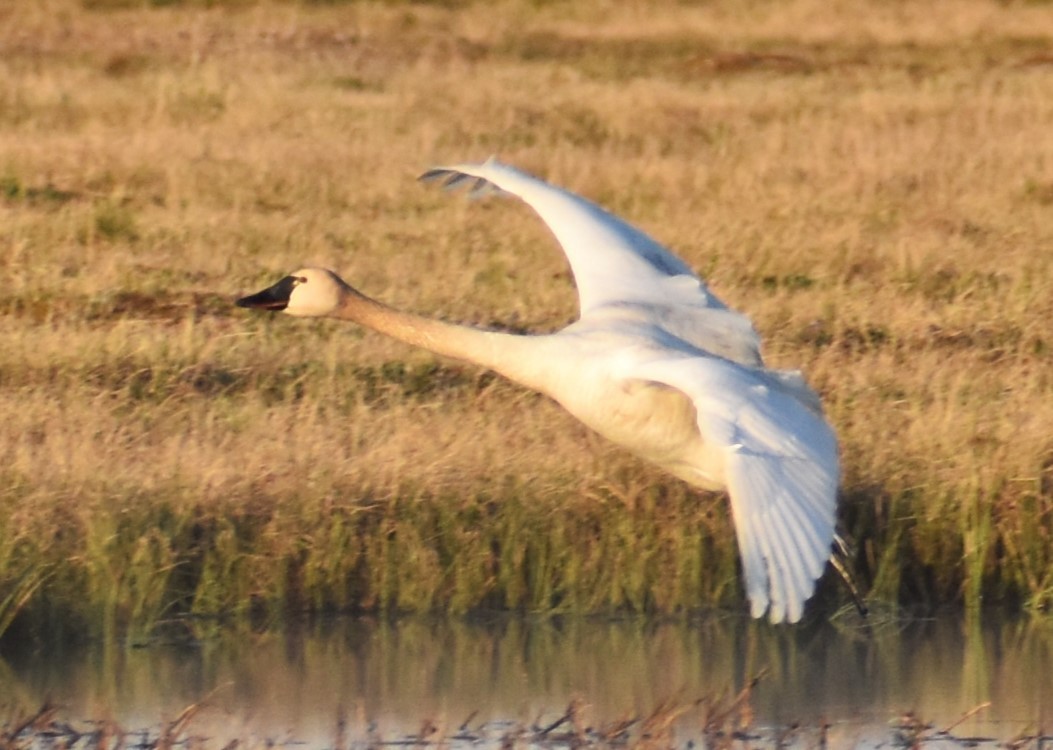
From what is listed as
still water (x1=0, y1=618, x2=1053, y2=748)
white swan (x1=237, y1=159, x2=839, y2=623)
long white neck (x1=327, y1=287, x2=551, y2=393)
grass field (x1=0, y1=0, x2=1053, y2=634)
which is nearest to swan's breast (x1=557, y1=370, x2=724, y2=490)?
white swan (x1=237, y1=159, x2=839, y2=623)

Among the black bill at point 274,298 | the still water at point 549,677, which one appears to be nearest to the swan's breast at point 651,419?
the still water at point 549,677

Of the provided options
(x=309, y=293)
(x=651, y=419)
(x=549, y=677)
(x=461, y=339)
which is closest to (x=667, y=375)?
(x=651, y=419)

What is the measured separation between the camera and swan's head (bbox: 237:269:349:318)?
5.99 meters

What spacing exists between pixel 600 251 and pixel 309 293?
0.86m

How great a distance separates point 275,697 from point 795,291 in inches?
161

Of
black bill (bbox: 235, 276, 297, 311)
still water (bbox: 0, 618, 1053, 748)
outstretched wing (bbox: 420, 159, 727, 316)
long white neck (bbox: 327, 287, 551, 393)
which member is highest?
outstretched wing (bbox: 420, 159, 727, 316)

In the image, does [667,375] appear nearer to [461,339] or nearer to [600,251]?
[461,339]

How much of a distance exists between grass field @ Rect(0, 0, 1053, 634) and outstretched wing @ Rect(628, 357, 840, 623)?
1.23 metres

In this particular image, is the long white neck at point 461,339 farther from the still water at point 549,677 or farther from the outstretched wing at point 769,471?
the still water at point 549,677

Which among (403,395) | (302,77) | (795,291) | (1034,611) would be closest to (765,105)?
(302,77)

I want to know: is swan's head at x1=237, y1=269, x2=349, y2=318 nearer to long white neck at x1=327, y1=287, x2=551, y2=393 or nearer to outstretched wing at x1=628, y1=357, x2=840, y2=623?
long white neck at x1=327, y1=287, x2=551, y2=393

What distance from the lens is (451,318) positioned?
28.7ft

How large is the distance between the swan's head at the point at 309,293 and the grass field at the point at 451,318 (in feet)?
1.76

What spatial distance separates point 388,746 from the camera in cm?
533
